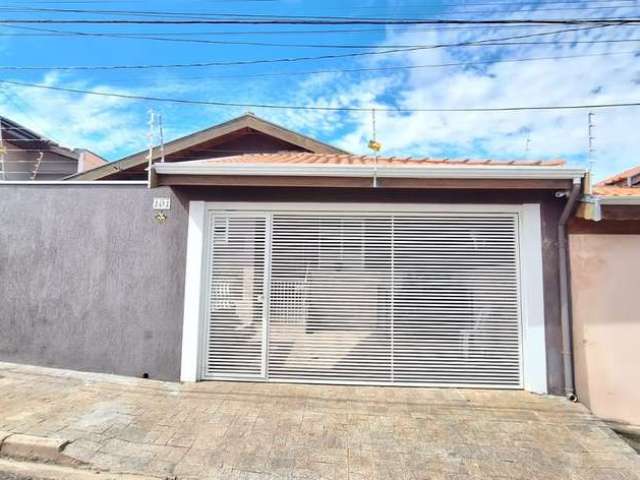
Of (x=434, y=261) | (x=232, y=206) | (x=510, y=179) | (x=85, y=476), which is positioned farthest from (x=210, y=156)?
(x=85, y=476)

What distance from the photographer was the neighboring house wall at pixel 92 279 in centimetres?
648

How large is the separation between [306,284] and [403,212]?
1927mm

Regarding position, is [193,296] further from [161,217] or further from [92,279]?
[92,279]

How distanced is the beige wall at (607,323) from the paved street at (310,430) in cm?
A: 54

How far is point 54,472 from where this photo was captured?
155 inches

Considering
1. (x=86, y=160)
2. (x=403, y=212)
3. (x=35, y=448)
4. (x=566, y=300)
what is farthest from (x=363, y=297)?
(x=86, y=160)

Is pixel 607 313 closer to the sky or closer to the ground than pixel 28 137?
closer to the ground

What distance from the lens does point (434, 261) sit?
647cm

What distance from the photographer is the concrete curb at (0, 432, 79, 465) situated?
410cm

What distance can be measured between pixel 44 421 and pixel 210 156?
7904 mm

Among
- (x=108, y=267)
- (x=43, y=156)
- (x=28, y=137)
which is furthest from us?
(x=43, y=156)

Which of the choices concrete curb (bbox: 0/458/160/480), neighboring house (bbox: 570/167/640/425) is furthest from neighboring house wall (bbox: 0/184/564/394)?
concrete curb (bbox: 0/458/160/480)

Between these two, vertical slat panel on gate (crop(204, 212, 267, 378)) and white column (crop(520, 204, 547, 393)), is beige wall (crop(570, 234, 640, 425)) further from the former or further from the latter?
vertical slat panel on gate (crop(204, 212, 267, 378))

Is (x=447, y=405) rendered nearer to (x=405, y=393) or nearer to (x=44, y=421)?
(x=405, y=393)
